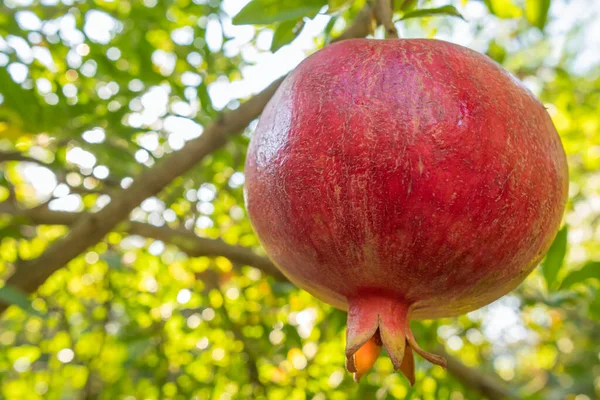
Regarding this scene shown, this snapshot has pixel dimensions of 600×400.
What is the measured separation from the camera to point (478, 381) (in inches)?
72.7

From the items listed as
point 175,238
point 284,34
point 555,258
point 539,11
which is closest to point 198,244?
point 175,238

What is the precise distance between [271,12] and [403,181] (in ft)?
1.35

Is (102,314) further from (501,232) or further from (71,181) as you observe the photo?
(501,232)

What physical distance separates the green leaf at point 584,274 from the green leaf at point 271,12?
76cm

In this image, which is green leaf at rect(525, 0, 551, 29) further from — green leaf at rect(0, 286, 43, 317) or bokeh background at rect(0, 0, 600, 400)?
green leaf at rect(0, 286, 43, 317)

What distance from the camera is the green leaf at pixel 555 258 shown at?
1.24 meters

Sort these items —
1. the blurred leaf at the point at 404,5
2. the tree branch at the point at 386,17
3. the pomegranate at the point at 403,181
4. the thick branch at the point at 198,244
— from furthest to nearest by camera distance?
the thick branch at the point at 198,244, the blurred leaf at the point at 404,5, the tree branch at the point at 386,17, the pomegranate at the point at 403,181

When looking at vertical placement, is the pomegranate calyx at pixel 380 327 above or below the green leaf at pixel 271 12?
below

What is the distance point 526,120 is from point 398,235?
0.21 meters

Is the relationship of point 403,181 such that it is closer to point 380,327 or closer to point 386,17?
A: point 380,327

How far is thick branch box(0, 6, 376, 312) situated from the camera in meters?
1.33

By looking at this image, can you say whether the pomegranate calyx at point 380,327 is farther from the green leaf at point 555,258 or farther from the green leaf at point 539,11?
the green leaf at point 539,11

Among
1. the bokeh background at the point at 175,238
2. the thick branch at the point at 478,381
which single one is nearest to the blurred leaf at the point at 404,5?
the bokeh background at the point at 175,238

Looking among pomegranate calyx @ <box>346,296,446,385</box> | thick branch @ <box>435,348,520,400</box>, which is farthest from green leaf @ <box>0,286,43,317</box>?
thick branch @ <box>435,348,520,400</box>
